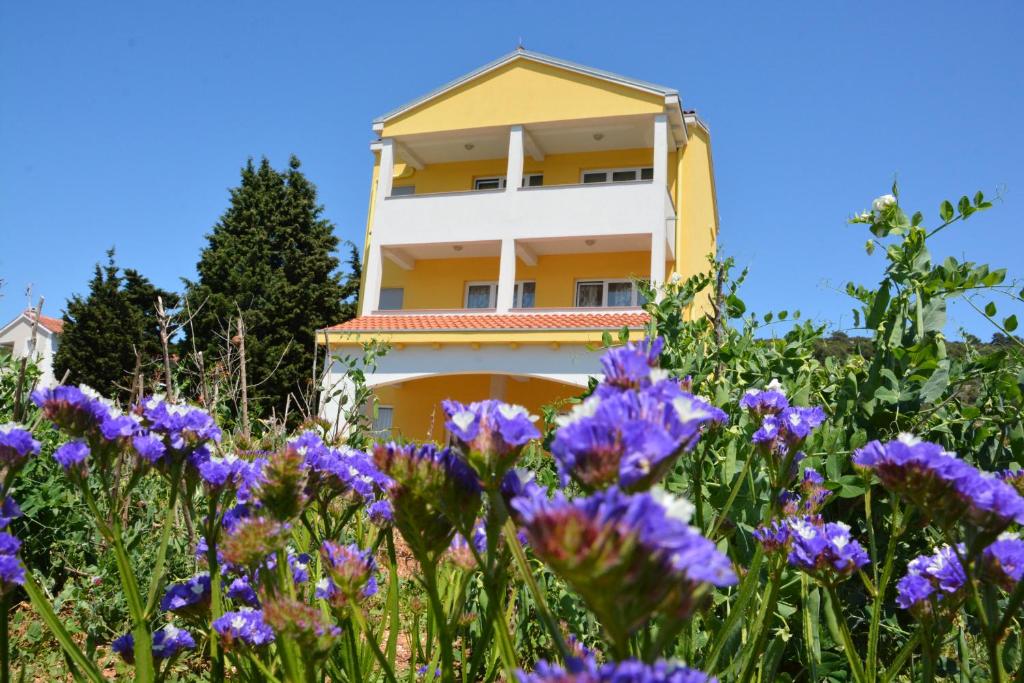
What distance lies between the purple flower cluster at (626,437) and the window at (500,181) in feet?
56.9

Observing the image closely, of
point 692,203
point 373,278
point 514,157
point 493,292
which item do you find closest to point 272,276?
Result: point 373,278

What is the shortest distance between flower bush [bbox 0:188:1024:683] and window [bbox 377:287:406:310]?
1513 centimetres

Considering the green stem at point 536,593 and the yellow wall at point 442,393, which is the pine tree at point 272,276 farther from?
the green stem at point 536,593

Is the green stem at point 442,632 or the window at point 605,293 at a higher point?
the window at point 605,293

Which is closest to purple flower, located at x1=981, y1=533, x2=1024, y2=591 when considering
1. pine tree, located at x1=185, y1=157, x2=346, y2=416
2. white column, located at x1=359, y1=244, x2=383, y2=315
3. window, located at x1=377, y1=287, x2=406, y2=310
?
white column, located at x1=359, y1=244, x2=383, y2=315

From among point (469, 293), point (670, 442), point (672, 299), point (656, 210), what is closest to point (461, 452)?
point (670, 442)

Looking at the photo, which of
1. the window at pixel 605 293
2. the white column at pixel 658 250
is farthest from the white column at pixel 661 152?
the window at pixel 605 293

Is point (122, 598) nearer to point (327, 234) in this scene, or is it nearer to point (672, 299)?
point (672, 299)

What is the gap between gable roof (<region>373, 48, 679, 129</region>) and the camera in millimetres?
14984

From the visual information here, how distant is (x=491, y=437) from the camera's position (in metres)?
0.98

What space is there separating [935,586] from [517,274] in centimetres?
1623

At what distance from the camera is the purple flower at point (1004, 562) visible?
1.22 m

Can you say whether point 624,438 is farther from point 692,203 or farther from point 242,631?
point 692,203

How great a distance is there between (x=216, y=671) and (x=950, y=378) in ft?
8.22
